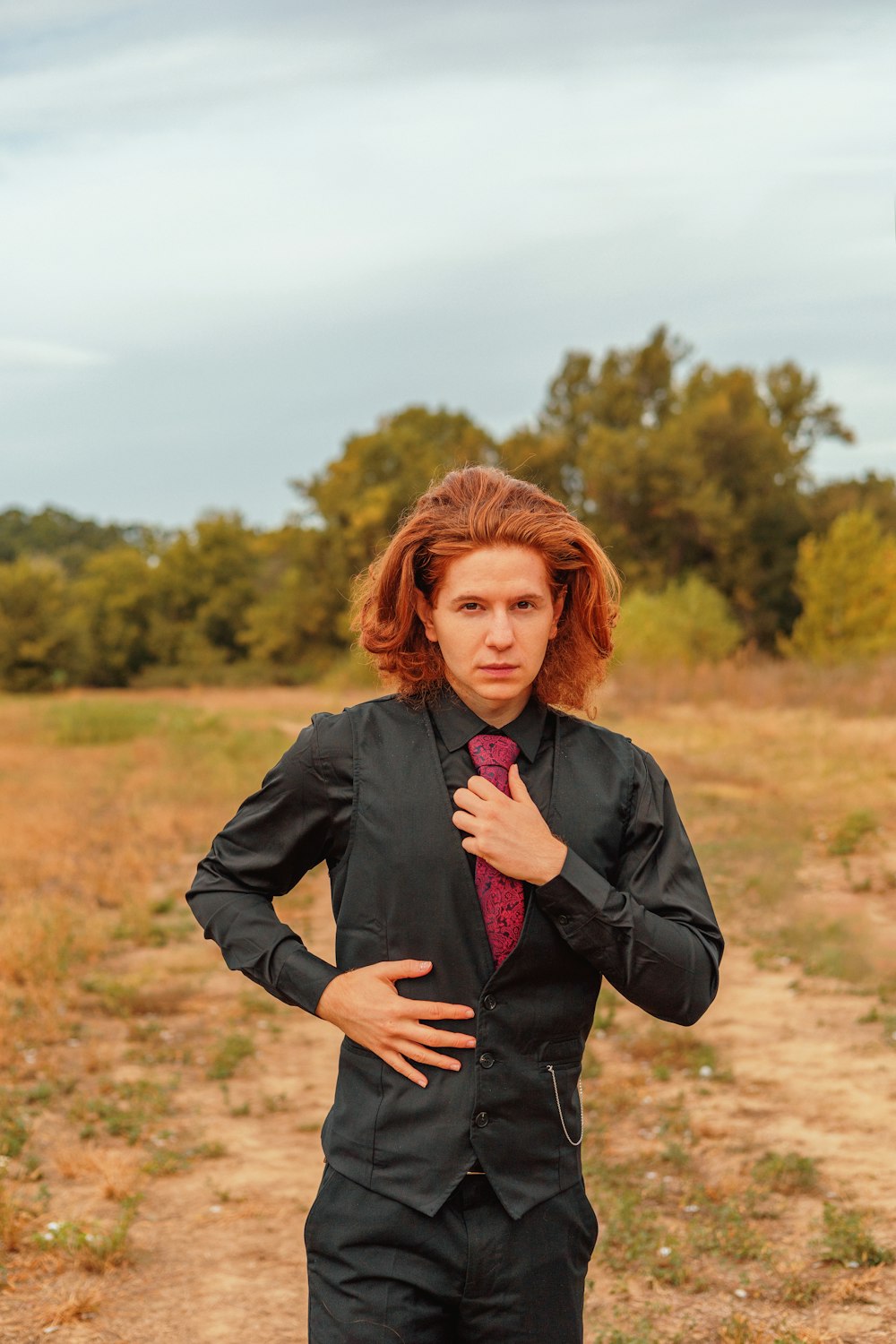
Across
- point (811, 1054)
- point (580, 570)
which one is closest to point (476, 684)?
point (580, 570)

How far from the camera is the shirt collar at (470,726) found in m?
2.26

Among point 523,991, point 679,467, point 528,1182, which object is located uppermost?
point 679,467

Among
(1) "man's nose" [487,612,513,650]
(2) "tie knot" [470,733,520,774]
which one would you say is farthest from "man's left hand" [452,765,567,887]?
(1) "man's nose" [487,612,513,650]

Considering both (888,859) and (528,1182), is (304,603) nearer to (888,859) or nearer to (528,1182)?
(888,859)

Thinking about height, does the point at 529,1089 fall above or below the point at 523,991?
below

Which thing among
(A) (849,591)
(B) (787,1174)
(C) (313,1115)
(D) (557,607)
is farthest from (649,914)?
(A) (849,591)

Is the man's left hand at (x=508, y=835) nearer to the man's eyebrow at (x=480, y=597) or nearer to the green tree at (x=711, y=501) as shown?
the man's eyebrow at (x=480, y=597)

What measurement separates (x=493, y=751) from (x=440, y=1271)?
31.5 inches

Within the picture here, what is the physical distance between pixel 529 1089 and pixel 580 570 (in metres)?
0.87

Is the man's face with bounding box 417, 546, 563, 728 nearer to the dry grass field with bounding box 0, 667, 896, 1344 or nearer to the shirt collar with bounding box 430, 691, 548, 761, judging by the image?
the shirt collar with bounding box 430, 691, 548, 761

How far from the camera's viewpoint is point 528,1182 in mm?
2141

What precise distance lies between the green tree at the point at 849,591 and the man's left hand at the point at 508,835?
33.4m

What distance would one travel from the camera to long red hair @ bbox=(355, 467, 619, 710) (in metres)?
2.25

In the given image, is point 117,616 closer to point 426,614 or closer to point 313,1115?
point 313,1115
